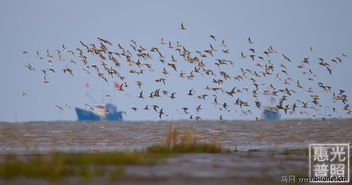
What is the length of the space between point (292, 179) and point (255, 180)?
899 millimetres

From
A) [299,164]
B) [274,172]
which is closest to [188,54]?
[299,164]

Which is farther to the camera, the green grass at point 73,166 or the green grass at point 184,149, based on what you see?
the green grass at point 184,149

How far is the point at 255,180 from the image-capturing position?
43.3 ft

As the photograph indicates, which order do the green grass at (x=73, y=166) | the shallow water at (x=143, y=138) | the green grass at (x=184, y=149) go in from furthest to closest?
the shallow water at (x=143, y=138), the green grass at (x=184, y=149), the green grass at (x=73, y=166)

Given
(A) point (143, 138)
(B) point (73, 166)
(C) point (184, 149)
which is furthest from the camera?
(A) point (143, 138)

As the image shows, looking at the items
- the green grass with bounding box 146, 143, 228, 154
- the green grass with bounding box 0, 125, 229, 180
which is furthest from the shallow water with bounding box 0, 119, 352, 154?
the green grass with bounding box 0, 125, 229, 180

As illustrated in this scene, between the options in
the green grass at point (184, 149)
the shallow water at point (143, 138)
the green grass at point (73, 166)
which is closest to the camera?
the green grass at point (73, 166)

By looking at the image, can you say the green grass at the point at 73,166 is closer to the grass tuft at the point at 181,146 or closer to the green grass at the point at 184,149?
the green grass at the point at 184,149

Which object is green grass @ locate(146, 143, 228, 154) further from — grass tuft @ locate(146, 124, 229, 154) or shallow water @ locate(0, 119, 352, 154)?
shallow water @ locate(0, 119, 352, 154)

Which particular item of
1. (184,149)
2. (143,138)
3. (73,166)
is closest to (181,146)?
(184,149)

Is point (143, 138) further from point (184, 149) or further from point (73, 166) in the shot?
point (73, 166)

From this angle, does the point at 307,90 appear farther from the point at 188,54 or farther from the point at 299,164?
the point at 299,164

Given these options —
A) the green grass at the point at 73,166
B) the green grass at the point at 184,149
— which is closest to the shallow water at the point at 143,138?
the green grass at the point at 184,149

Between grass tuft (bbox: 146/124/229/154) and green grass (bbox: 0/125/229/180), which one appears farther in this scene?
grass tuft (bbox: 146/124/229/154)
